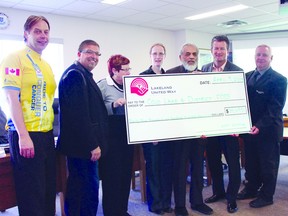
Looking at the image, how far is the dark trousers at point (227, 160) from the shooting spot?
261 centimetres

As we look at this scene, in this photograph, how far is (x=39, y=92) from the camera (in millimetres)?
1778

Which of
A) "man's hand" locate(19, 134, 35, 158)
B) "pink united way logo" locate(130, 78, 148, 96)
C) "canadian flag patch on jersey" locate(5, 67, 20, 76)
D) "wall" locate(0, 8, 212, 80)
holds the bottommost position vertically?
"man's hand" locate(19, 134, 35, 158)

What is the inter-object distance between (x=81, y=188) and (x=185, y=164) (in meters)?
0.94

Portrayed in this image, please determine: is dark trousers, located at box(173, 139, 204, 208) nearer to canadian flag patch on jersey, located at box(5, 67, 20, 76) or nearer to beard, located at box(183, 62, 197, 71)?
beard, located at box(183, 62, 197, 71)

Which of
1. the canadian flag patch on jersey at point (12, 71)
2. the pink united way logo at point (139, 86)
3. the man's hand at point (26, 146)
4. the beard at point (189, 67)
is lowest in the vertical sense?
the man's hand at point (26, 146)

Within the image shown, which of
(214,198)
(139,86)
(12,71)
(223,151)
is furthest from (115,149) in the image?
(214,198)

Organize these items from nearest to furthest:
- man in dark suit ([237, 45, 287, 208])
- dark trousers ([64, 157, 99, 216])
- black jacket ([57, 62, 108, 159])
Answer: black jacket ([57, 62, 108, 159]) < dark trousers ([64, 157, 99, 216]) < man in dark suit ([237, 45, 287, 208])

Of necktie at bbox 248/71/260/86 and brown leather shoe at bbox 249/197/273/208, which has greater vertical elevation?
necktie at bbox 248/71/260/86

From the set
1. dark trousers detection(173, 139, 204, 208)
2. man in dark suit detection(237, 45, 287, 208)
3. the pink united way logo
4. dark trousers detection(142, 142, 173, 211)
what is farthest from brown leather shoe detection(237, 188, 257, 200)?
the pink united way logo

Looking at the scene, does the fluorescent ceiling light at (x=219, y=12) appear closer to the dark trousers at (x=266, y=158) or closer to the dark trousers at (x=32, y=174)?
the dark trousers at (x=266, y=158)

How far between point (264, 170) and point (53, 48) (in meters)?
4.46

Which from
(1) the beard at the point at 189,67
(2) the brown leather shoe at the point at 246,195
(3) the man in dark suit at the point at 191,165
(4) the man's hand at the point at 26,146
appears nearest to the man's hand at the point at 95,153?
(4) the man's hand at the point at 26,146

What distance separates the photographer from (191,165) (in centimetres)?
261

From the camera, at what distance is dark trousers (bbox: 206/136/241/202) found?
8.56 ft
